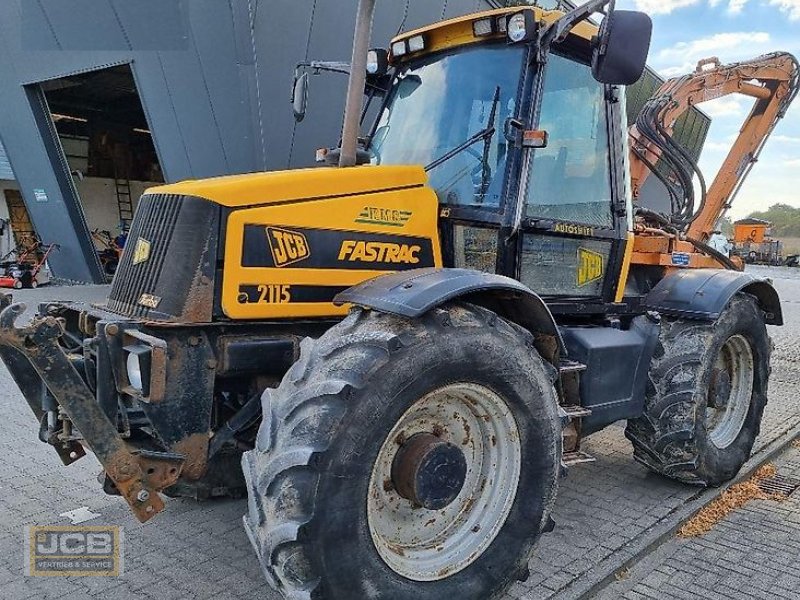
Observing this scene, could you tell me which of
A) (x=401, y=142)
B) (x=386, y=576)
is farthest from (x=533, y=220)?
(x=386, y=576)

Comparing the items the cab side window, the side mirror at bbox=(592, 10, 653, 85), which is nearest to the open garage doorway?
the cab side window

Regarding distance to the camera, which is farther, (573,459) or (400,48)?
(400,48)

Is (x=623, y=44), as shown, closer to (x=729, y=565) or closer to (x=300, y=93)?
(x=300, y=93)

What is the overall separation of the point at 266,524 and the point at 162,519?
6.14 feet

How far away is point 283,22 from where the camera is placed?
36.0 ft

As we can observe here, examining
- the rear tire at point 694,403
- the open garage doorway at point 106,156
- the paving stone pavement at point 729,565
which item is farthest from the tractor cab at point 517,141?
the open garage doorway at point 106,156

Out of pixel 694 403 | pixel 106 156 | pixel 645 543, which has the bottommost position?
pixel 645 543

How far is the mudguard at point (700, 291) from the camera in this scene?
4574 millimetres

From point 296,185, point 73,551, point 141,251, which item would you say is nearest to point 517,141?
point 296,185

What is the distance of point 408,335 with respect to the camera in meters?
2.84

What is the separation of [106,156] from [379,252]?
2119 centimetres

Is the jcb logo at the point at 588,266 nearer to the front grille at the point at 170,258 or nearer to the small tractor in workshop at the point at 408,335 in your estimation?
the small tractor in workshop at the point at 408,335

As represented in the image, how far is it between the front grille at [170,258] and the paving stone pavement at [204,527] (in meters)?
1.32

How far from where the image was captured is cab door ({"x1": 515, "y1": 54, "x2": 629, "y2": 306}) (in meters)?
3.96
